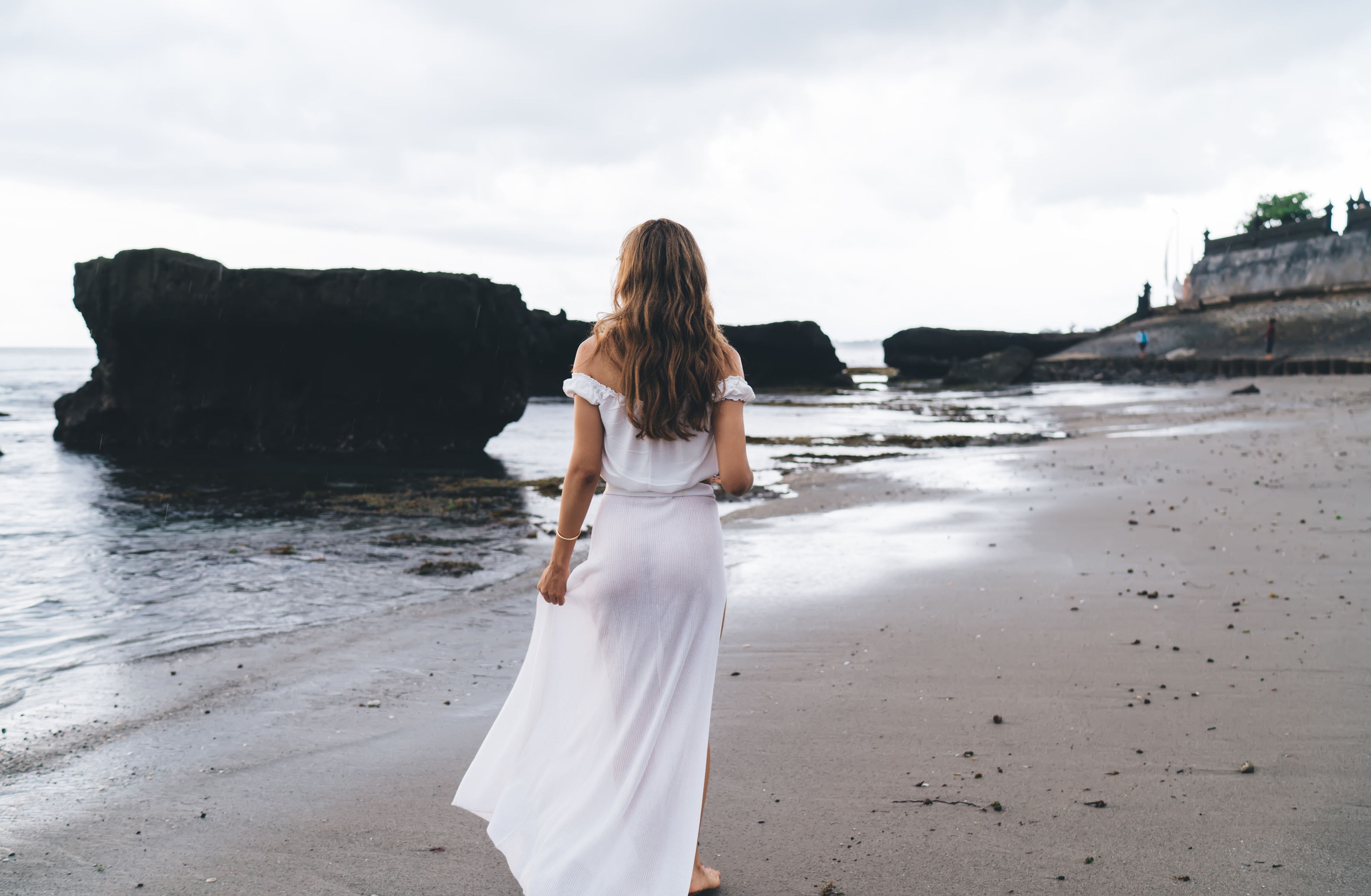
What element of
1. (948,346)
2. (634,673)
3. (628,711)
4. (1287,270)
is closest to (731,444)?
(634,673)

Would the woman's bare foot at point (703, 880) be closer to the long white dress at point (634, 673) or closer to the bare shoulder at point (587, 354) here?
the long white dress at point (634, 673)

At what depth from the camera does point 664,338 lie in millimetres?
2570

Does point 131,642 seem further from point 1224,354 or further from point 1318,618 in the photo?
point 1224,354

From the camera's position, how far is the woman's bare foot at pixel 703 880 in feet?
8.93

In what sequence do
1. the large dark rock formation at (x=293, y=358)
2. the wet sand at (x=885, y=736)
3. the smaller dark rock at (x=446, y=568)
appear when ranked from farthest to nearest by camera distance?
the large dark rock formation at (x=293, y=358) → the smaller dark rock at (x=446, y=568) → the wet sand at (x=885, y=736)

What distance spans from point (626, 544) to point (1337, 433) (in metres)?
15.0

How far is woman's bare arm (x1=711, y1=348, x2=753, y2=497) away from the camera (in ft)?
8.48

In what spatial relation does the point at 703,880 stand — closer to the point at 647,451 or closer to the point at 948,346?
the point at 647,451

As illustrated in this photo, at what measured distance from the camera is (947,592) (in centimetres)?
610

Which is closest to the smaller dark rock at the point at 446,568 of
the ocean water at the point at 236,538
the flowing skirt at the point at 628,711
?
the ocean water at the point at 236,538

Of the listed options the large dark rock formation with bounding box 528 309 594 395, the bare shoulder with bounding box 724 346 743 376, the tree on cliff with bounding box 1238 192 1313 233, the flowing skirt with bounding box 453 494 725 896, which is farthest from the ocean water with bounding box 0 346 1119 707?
the tree on cliff with bounding box 1238 192 1313 233

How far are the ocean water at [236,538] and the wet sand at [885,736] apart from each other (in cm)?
102

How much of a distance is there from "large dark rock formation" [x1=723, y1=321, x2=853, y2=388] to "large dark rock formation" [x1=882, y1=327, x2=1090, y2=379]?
12.7m

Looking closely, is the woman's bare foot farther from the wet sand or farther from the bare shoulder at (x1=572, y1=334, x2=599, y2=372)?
the bare shoulder at (x1=572, y1=334, x2=599, y2=372)
